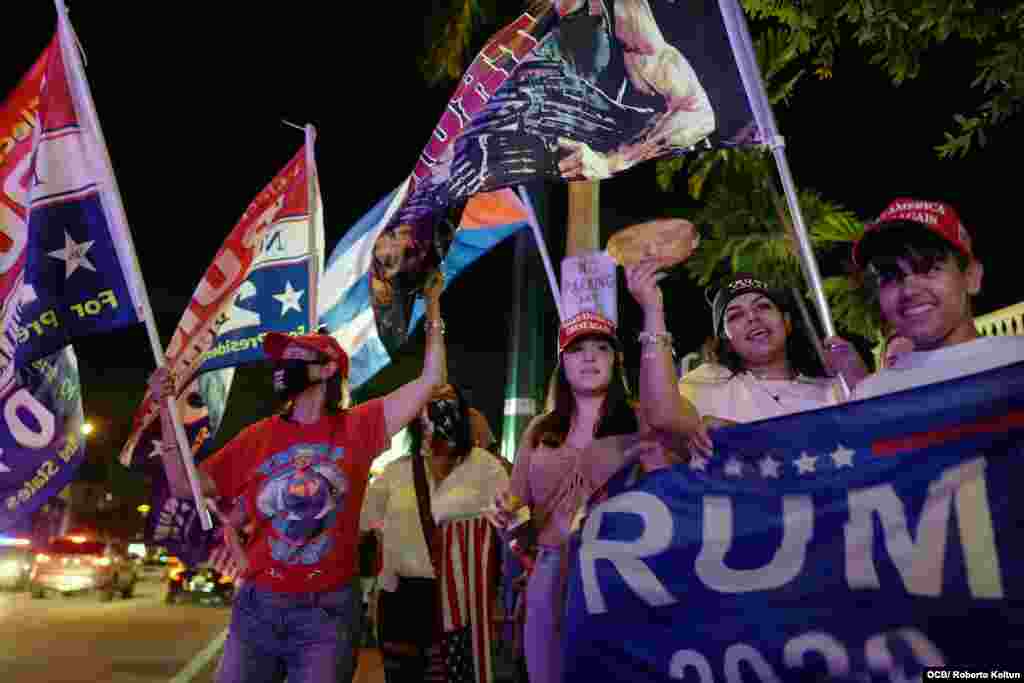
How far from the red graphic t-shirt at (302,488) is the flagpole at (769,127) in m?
2.04

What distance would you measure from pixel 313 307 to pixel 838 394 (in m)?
3.90

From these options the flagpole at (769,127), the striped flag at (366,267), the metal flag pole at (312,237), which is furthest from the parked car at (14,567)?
the flagpole at (769,127)

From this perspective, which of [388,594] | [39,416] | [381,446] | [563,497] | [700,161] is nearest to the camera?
[563,497]

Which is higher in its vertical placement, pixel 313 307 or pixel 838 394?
pixel 313 307

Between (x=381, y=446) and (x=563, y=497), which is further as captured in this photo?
(x=381, y=446)

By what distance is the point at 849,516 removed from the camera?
3.02 m

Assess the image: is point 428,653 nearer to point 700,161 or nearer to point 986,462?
point 986,462

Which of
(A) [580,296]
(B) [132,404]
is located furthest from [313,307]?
(B) [132,404]

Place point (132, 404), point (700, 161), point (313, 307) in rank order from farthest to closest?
1. point (132, 404)
2. point (700, 161)
3. point (313, 307)

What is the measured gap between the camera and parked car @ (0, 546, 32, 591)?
1003 inches

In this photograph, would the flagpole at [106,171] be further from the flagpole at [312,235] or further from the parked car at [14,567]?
the parked car at [14,567]

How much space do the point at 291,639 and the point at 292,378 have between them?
45.7 inches

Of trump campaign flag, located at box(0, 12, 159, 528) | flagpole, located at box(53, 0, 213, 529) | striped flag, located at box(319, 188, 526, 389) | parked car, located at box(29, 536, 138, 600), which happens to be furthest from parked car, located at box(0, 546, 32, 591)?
flagpole, located at box(53, 0, 213, 529)

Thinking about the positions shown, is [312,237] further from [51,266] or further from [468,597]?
[468,597]
